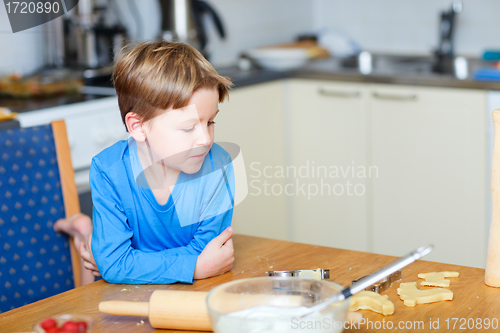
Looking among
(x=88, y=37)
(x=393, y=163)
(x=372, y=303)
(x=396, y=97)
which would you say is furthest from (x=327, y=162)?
(x=372, y=303)

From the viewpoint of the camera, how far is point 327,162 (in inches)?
94.8

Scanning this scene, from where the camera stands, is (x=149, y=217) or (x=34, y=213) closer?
(x=149, y=217)

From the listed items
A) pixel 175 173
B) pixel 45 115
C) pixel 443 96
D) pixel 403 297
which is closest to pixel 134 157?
pixel 175 173

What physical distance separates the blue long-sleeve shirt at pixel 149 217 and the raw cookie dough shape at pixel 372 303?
27cm

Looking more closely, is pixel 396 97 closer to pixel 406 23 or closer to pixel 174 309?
pixel 406 23

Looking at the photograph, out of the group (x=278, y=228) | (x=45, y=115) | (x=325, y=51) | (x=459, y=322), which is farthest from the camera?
(x=325, y=51)

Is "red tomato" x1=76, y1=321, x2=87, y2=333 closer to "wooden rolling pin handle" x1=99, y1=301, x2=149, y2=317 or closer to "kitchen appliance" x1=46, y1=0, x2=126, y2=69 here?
"wooden rolling pin handle" x1=99, y1=301, x2=149, y2=317

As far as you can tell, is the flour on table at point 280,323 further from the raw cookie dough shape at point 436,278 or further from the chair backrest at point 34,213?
the chair backrest at point 34,213

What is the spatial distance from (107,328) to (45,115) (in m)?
1.18

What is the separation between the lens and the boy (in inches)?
37.6

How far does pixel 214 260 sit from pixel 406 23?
2171 mm

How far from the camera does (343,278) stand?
35.7 inches

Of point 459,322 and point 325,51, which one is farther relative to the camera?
point 325,51

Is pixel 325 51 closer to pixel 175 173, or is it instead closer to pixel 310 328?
pixel 175 173
